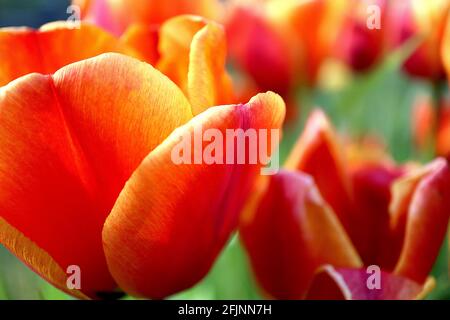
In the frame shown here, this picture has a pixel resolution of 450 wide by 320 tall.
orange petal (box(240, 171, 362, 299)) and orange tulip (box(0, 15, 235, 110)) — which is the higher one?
orange tulip (box(0, 15, 235, 110))

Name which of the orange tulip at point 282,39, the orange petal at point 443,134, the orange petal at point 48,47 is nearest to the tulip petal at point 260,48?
the orange tulip at point 282,39

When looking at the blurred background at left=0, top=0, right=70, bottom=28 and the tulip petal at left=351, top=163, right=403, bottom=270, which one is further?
the blurred background at left=0, top=0, right=70, bottom=28

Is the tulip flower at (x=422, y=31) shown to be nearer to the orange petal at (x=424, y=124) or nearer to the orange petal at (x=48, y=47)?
the orange petal at (x=424, y=124)

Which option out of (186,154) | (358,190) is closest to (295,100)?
(358,190)

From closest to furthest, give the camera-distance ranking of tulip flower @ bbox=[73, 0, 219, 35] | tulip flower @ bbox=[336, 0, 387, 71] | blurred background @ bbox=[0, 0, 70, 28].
Result: tulip flower @ bbox=[73, 0, 219, 35] → tulip flower @ bbox=[336, 0, 387, 71] → blurred background @ bbox=[0, 0, 70, 28]

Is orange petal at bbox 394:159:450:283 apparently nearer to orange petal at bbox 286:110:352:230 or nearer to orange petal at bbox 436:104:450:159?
orange petal at bbox 286:110:352:230

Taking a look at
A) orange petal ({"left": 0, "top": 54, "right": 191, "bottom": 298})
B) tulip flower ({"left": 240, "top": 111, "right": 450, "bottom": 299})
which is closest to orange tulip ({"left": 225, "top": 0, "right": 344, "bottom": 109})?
tulip flower ({"left": 240, "top": 111, "right": 450, "bottom": 299})

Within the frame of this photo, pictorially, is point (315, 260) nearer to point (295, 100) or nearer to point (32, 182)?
point (32, 182)
